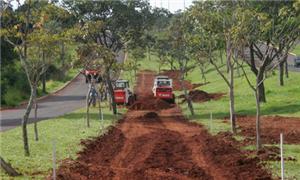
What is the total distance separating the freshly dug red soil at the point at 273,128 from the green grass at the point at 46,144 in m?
7.92

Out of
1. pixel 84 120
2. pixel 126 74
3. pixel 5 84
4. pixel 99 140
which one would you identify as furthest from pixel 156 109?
pixel 126 74

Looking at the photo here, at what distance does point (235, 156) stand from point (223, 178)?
3670mm

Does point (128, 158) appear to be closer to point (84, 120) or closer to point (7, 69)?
point (84, 120)

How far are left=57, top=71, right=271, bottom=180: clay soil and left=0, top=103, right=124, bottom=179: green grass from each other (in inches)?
22.9

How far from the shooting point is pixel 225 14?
27.4m

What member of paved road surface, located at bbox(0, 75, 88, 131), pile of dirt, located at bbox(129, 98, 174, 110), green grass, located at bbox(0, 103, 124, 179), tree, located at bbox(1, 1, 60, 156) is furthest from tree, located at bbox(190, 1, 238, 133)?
pile of dirt, located at bbox(129, 98, 174, 110)

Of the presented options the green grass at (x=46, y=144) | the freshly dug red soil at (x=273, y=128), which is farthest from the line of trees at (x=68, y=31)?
the freshly dug red soil at (x=273, y=128)

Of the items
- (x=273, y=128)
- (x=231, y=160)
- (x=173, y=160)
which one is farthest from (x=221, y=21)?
(x=231, y=160)

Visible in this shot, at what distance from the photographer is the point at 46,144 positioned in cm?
2398

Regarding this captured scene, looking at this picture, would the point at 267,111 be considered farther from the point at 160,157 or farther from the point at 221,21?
the point at 160,157

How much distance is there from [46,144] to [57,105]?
31.0m

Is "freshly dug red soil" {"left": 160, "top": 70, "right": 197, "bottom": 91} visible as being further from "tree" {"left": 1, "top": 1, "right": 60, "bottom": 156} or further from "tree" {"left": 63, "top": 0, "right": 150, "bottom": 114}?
"tree" {"left": 1, "top": 1, "right": 60, "bottom": 156}

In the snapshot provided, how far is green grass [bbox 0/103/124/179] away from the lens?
18.0 metres

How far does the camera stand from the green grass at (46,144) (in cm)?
1805
